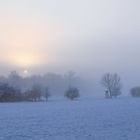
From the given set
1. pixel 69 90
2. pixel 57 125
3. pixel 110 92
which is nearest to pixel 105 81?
pixel 110 92

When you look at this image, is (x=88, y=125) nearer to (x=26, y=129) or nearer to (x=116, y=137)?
(x=26, y=129)

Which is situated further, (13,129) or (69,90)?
(69,90)

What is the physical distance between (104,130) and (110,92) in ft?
341

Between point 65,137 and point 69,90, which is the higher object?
point 69,90

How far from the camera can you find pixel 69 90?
103 metres

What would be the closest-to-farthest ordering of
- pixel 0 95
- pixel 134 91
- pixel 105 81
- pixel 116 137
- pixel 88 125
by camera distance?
pixel 116 137 → pixel 88 125 → pixel 0 95 → pixel 134 91 → pixel 105 81

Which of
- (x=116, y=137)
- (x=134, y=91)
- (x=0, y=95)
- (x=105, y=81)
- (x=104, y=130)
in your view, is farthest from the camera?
(x=105, y=81)

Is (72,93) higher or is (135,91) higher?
(135,91)

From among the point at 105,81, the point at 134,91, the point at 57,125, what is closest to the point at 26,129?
the point at 57,125

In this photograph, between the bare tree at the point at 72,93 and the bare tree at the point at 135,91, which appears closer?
the bare tree at the point at 72,93

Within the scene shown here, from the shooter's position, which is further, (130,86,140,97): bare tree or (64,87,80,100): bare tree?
(130,86,140,97): bare tree

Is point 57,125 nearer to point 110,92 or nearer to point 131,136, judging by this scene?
point 131,136

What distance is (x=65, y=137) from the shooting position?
73.8 ft

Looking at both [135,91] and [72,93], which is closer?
[72,93]
